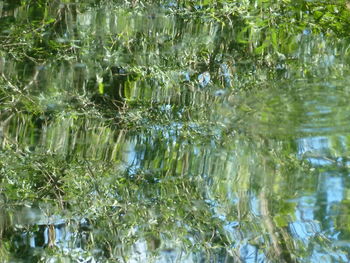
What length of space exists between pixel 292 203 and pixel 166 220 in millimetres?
357

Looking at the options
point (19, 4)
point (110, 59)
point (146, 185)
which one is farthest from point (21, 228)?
point (19, 4)

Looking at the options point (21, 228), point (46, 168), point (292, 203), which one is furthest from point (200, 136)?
point (21, 228)

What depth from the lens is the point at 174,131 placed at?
182cm

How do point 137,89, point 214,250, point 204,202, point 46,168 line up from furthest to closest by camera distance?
1. point 137,89
2. point 46,168
3. point 204,202
4. point 214,250

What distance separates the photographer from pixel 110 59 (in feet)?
6.39

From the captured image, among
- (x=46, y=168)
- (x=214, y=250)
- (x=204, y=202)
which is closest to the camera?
(x=214, y=250)

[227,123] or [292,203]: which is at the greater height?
[227,123]

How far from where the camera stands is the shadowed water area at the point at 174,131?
155 cm

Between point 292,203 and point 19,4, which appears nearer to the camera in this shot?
point 292,203

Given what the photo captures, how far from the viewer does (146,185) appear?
66.4 inches

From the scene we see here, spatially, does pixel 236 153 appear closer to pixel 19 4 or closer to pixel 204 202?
pixel 204 202

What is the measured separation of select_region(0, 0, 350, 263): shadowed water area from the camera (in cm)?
155

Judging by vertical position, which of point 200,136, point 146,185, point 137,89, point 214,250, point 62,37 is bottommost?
point 214,250

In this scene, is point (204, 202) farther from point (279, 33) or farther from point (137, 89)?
point (279, 33)
